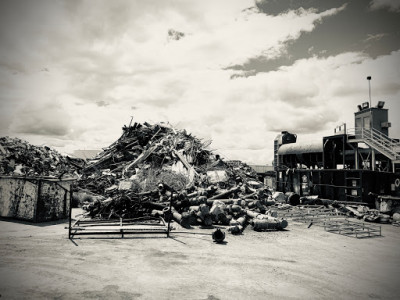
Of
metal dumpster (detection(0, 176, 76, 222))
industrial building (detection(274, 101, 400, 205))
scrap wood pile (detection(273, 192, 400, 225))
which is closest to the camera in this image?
metal dumpster (detection(0, 176, 76, 222))

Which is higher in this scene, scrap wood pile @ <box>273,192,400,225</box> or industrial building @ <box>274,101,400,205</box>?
industrial building @ <box>274,101,400,205</box>

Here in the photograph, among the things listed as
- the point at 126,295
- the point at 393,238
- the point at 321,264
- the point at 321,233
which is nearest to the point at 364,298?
the point at 321,264

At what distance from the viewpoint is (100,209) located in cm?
1156

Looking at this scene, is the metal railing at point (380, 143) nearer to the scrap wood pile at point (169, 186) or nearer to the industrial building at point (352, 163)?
the industrial building at point (352, 163)

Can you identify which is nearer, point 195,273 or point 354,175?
point 195,273

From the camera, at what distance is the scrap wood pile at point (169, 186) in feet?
37.7

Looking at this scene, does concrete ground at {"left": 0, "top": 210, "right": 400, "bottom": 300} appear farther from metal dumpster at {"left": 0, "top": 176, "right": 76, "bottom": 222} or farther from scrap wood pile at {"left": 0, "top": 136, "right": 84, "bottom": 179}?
scrap wood pile at {"left": 0, "top": 136, "right": 84, "bottom": 179}

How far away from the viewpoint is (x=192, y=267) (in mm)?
6207

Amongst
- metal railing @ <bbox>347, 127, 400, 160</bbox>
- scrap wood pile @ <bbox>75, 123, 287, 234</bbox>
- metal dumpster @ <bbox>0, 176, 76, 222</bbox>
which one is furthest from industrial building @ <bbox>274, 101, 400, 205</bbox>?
metal dumpster @ <bbox>0, 176, 76, 222</bbox>

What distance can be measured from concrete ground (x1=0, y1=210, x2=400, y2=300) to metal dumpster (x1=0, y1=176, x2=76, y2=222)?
0.95 meters

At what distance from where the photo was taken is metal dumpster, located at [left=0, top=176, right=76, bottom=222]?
1019 centimetres

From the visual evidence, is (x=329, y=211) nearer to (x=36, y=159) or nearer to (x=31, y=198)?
(x=31, y=198)

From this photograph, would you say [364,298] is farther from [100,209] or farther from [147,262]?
[100,209]

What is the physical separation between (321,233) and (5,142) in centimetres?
2881
